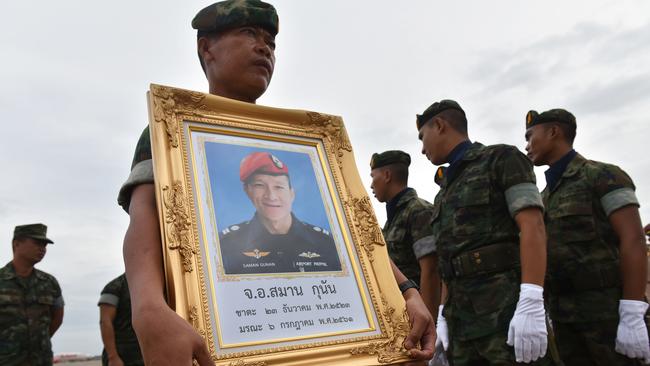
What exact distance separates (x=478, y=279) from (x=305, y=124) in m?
1.66

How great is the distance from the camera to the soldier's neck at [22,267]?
657 centimetres

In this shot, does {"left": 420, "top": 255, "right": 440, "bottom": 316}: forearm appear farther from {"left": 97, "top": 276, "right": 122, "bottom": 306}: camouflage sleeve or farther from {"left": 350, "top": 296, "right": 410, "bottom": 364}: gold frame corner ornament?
{"left": 97, "top": 276, "right": 122, "bottom": 306}: camouflage sleeve

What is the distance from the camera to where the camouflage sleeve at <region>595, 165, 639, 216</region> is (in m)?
3.54

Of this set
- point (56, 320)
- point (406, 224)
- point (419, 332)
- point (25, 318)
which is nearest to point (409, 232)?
point (406, 224)

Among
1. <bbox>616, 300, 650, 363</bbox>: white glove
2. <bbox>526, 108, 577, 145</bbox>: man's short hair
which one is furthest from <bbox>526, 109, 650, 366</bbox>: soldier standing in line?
<bbox>526, 108, 577, 145</bbox>: man's short hair

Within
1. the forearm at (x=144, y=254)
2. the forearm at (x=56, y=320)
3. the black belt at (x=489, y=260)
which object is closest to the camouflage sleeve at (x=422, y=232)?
the black belt at (x=489, y=260)

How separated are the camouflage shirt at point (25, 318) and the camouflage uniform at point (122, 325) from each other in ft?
3.56

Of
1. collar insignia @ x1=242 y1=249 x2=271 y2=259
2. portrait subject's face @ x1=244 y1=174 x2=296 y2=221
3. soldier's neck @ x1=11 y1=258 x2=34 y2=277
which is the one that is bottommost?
collar insignia @ x1=242 y1=249 x2=271 y2=259

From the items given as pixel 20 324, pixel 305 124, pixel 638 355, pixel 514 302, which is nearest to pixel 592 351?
pixel 638 355

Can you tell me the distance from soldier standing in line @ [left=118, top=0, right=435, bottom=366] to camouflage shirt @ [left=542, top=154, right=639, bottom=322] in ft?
8.35

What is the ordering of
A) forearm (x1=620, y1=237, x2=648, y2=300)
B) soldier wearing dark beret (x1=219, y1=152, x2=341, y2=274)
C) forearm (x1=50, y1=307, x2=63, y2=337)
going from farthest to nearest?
forearm (x1=50, y1=307, x2=63, y2=337)
forearm (x1=620, y1=237, x2=648, y2=300)
soldier wearing dark beret (x1=219, y1=152, x2=341, y2=274)

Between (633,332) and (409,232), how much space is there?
1951 mm

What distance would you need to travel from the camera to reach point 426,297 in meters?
4.37

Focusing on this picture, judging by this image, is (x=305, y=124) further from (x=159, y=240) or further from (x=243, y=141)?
(x=159, y=240)
